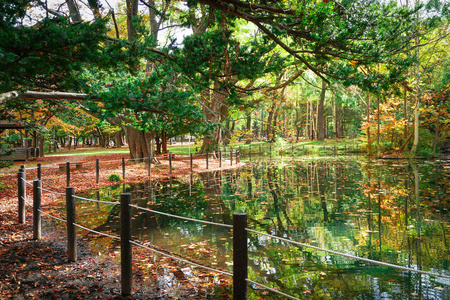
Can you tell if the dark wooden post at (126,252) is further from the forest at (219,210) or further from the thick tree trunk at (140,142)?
the thick tree trunk at (140,142)

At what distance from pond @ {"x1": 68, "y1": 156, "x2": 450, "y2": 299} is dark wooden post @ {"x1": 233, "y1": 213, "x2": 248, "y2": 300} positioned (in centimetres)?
141

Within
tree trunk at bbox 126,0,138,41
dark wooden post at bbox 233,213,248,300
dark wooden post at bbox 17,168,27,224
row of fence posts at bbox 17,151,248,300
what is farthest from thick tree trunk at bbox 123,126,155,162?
dark wooden post at bbox 233,213,248,300

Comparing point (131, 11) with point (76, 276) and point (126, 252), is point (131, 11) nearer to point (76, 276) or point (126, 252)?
point (76, 276)

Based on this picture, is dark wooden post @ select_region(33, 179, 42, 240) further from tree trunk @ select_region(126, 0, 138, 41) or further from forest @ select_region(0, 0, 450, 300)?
tree trunk @ select_region(126, 0, 138, 41)

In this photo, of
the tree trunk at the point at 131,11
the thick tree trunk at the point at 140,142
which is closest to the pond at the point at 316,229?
the thick tree trunk at the point at 140,142

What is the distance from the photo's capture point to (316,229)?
738 centimetres

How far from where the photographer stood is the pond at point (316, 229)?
15.7ft

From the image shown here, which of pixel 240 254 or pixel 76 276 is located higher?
pixel 240 254

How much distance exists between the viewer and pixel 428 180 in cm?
1414

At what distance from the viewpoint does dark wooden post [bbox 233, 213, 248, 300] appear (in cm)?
324

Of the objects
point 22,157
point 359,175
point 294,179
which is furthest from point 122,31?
point 359,175

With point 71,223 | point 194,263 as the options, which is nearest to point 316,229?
point 194,263

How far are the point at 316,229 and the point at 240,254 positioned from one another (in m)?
4.67

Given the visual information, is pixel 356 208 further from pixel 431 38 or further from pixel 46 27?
pixel 431 38
